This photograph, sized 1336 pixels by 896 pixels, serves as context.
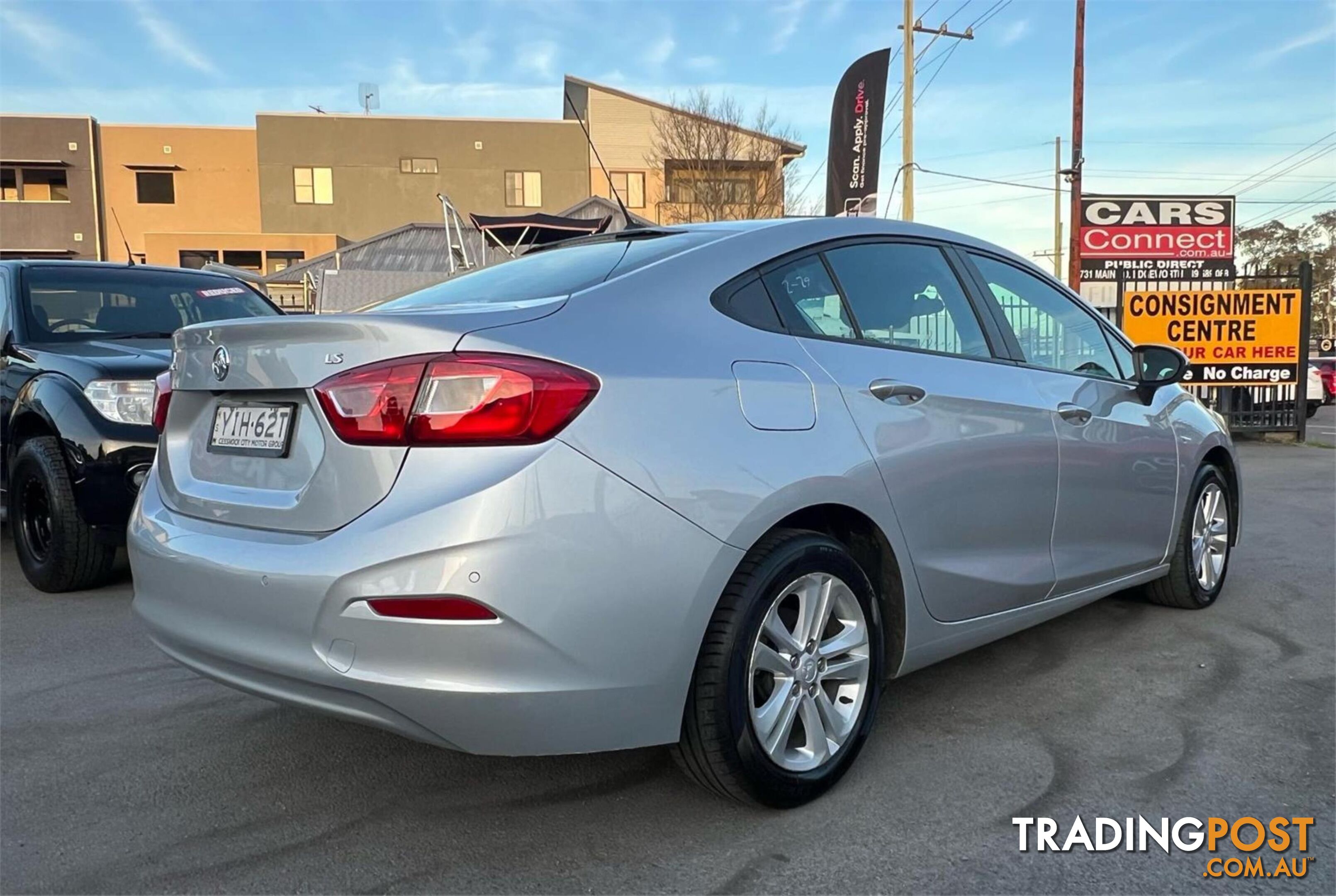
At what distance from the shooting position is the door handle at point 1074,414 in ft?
11.4

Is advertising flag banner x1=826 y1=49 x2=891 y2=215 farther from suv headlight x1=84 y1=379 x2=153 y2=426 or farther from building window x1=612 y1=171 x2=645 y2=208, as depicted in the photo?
building window x1=612 y1=171 x2=645 y2=208

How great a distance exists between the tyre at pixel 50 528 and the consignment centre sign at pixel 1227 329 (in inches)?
478

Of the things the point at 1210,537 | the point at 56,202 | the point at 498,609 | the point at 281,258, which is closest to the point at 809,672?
the point at 498,609

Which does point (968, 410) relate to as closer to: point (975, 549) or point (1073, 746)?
point (975, 549)

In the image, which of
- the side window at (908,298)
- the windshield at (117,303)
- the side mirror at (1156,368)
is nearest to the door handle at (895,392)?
the side window at (908,298)

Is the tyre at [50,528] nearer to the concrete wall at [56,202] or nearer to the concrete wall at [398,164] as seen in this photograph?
the concrete wall at [398,164]

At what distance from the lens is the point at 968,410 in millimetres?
3041

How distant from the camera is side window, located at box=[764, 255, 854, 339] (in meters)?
2.71

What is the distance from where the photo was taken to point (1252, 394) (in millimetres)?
13141

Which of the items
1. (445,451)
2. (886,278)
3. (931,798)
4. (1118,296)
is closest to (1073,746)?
(931,798)

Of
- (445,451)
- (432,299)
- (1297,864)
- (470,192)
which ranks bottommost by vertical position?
(1297,864)

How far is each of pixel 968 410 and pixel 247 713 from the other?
2.53m

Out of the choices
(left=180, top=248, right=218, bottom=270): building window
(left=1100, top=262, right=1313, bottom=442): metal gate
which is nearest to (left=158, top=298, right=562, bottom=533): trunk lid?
(left=1100, top=262, right=1313, bottom=442): metal gate

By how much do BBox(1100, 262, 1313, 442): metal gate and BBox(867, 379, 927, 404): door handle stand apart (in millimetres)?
11285
